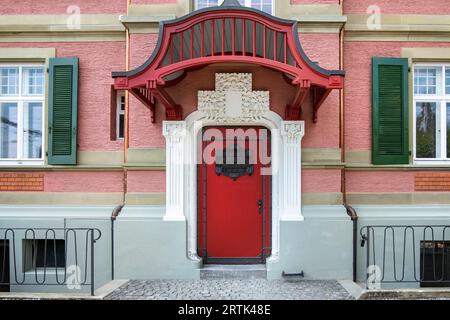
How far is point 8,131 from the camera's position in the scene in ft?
26.6

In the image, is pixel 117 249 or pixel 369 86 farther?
pixel 369 86

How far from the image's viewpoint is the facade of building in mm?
7199

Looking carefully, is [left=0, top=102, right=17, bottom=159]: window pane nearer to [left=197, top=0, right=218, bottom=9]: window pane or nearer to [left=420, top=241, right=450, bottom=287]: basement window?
[left=197, top=0, right=218, bottom=9]: window pane

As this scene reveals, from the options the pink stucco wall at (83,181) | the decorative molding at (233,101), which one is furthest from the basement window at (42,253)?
the decorative molding at (233,101)

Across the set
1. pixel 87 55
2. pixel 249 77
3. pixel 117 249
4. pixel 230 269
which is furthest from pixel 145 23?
pixel 230 269

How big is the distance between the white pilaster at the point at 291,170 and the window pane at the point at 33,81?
5.04 m

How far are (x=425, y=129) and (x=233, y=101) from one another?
401 centimetres

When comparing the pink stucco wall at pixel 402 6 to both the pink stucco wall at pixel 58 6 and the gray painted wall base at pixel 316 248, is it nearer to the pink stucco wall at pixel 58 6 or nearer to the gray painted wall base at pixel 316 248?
the gray painted wall base at pixel 316 248

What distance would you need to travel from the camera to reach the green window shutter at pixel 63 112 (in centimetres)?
780

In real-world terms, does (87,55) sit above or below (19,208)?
above

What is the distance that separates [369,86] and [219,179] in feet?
11.6

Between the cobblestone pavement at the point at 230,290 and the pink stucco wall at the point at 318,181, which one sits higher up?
the pink stucco wall at the point at 318,181

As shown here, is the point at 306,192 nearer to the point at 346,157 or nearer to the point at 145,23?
the point at 346,157

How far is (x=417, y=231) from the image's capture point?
7.43 metres
